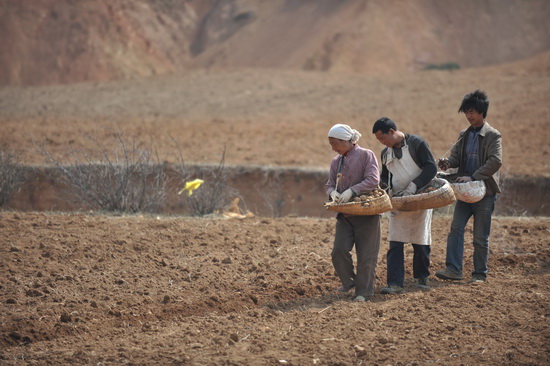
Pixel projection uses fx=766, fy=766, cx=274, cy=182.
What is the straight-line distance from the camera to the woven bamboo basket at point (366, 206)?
6.34 m

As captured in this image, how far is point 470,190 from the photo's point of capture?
7.03 metres

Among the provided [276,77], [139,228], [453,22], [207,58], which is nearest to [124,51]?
[207,58]

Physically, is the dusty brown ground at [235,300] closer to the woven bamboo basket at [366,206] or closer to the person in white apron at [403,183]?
the person in white apron at [403,183]

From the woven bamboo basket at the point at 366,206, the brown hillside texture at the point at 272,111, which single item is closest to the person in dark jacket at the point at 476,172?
the woven bamboo basket at the point at 366,206

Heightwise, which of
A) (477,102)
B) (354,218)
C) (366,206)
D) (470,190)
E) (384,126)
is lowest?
(354,218)

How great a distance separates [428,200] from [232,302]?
1.94 m

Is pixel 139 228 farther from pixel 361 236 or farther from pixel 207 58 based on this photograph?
pixel 207 58

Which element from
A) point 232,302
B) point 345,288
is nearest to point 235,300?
point 232,302

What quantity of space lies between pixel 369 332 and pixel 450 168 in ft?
7.61

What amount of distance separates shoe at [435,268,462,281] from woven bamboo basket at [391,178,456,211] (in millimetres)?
989

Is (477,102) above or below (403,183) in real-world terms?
above

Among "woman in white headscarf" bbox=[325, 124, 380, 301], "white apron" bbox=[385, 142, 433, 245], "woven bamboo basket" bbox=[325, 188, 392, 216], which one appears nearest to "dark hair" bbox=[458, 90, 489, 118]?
"white apron" bbox=[385, 142, 433, 245]

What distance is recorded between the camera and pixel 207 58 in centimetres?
3862

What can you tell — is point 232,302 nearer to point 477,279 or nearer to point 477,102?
point 477,279
